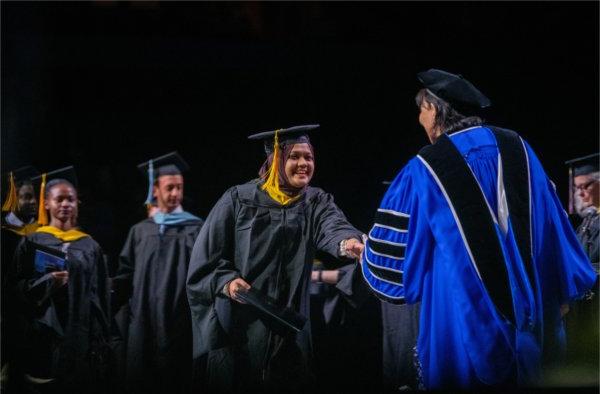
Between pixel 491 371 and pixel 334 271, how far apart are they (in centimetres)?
160

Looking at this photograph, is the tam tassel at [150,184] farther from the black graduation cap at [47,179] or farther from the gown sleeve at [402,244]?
the gown sleeve at [402,244]

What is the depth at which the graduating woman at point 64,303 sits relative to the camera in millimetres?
5215

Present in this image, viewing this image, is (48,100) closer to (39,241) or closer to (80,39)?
(80,39)

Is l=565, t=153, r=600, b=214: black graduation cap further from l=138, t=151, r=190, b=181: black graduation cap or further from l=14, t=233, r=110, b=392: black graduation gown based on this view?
l=14, t=233, r=110, b=392: black graduation gown

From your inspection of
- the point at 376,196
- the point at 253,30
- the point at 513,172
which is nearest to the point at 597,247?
the point at 376,196

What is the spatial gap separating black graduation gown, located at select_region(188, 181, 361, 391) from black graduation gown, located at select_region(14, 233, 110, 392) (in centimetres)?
112

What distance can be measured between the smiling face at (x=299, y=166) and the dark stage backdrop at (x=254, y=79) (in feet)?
1.46

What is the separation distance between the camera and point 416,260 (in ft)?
12.1

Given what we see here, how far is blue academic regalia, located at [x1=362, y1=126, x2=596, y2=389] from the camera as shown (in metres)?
3.60

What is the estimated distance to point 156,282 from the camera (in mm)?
5691

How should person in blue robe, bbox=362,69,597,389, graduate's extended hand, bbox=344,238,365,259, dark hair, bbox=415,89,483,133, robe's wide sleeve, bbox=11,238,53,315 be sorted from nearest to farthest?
person in blue robe, bbox=362,69,597,389
dark hair, bbox=415,89,483,133
graduate's extended hand, bbox=344,238,365,259
robe's wide sleeve, bbox=11,238,53,315

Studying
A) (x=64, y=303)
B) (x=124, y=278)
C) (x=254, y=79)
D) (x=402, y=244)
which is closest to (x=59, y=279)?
(x=64, y=303)

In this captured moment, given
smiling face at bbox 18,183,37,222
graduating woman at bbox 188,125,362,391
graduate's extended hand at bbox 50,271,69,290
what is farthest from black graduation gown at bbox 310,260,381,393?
smiling face at bbox 18,183,37,222

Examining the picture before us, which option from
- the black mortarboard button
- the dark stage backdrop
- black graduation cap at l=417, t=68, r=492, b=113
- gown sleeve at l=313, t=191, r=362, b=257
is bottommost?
gown sleeve at l=313, t=191, r=362, b=257
